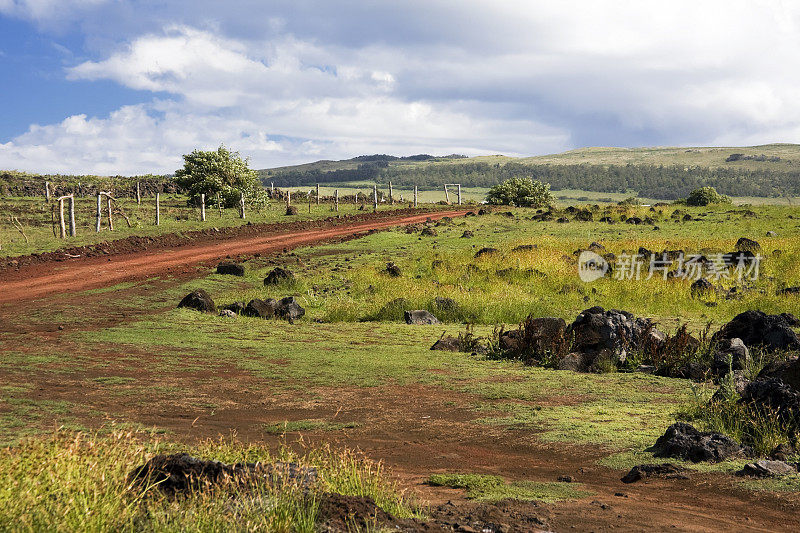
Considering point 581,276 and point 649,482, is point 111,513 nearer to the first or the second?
point 649,482

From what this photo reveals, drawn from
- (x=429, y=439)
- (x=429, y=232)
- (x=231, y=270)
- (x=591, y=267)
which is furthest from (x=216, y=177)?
(x=429, y=439)

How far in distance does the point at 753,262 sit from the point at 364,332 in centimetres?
1382

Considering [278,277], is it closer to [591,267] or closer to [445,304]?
[445,304]

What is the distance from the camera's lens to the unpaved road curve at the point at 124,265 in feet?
61.9

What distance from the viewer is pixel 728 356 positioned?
10.1m

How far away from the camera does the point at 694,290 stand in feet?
60.7

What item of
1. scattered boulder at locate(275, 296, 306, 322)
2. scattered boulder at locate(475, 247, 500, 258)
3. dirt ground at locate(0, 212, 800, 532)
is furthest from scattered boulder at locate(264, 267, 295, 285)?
scattered boulder at locate(475, 247, 500, 258)

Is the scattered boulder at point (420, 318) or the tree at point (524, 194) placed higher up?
the tree at point (524, 194)

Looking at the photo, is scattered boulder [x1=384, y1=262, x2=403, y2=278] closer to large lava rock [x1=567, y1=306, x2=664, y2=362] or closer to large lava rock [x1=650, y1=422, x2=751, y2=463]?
large lava rock [x1=567, y1=306, x2=664, y2=362]

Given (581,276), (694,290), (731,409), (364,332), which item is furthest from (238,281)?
(731,409)

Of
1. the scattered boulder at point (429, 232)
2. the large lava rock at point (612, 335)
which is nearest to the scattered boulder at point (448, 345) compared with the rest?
the large lava rock at point (612, 335)

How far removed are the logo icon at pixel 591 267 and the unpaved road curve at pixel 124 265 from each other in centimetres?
1205

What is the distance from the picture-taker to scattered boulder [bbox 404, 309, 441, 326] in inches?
624

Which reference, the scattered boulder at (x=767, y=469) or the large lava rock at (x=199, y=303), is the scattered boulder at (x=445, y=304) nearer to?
the large lava rock at (x=199, y=303)
